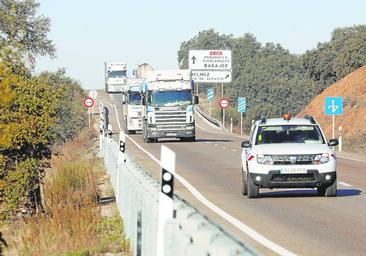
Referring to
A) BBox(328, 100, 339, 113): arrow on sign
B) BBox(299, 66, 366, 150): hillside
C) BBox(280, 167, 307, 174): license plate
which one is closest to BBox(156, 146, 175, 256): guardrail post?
BBox(280, 167, 307, 174): license plate

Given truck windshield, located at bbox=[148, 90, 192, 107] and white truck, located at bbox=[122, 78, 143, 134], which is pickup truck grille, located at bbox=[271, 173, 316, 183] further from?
Result: white truck, located at bbox=[122, 78, 143, 134]

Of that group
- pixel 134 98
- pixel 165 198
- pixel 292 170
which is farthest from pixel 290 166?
pixel 134 98

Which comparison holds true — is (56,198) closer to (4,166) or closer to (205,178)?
(4,166)

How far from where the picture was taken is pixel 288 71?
128 meters

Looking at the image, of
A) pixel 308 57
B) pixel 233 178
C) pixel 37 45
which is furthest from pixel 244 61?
pixel 233 178

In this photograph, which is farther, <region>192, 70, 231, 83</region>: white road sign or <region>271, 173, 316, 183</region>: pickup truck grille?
<region>192, 70, 231, 83</region>: white road sign

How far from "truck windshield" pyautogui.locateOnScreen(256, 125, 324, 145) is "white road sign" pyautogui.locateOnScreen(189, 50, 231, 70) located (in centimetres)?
6779

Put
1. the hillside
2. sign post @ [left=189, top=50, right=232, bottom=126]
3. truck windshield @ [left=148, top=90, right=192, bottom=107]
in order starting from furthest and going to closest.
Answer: sign post @ [left=189, top=50, right=232, bottom=126] → the hillside → truck windshield @ [left=148, top=90, right=192, bottom=107]

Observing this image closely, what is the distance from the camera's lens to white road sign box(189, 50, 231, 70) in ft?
289

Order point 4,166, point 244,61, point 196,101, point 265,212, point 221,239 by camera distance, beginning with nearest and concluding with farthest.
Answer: point 221,239 → point 265,212 → point 4,166 → point 196,101 → point 244,61

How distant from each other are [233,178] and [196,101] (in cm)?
2313

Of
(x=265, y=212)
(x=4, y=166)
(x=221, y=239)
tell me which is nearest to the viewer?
Result: (x=221, y=239)

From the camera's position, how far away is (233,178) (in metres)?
26.3

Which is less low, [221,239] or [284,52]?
[284,52]
